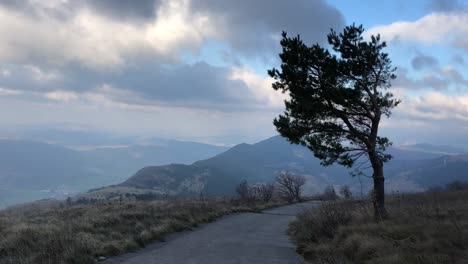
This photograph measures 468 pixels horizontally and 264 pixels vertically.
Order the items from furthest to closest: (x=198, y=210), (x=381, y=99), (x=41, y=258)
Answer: (x=198, y=210), (x=381, y=99), (x=41, y=258)

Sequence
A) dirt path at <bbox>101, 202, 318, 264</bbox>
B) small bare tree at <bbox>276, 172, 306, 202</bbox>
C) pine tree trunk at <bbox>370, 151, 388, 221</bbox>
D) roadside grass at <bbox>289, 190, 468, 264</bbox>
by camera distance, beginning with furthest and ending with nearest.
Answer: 1. small bare tree at <bbox>276, 172, 306, 202</bbox>
2. pine tree trunk at <bbox>370, 151, 388, 221</bbox>
3. dirt path at <bbox>101, 202, 318, 264</bbox>
4. roadside grass at <bbox>289, 190, 468, 264</bbox>

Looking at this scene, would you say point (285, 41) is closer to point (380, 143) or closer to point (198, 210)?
point (380, 143)

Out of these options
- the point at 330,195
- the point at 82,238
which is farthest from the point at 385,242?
the point at 330,195

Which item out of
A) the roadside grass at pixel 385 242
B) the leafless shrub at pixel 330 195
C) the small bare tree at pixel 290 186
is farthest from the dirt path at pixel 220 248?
the small bare tree at pixel 290 186

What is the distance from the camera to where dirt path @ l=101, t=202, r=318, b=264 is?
1069 centimetres

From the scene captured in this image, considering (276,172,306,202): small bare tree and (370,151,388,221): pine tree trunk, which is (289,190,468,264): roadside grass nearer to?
(370,151,388,221): pine tree trunk

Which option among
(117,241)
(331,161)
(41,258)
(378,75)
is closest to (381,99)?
(378,75)

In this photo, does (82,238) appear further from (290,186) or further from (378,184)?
(290,186)

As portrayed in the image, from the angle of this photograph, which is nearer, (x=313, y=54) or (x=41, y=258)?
(x=41, y=258)

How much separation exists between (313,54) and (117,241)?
9.94m

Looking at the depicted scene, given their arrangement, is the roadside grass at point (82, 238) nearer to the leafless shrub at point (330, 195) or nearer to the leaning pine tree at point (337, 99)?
the leaning pine tree at point (337, 99)

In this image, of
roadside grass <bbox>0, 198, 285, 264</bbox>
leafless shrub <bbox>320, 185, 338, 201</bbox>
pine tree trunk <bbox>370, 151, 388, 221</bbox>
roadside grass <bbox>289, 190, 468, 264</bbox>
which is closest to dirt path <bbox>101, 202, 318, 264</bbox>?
roadside grass <bbox>0, 198, 285, 264</bbox>

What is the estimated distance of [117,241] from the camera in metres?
12.2

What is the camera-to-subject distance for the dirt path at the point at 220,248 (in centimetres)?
1069
